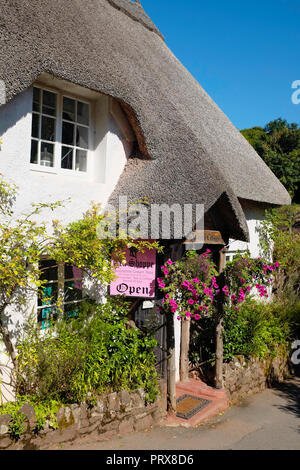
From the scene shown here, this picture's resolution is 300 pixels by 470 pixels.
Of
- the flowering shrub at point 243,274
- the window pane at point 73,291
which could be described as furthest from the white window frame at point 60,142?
the flowering shrub at point 243,274

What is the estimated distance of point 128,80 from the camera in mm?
5402

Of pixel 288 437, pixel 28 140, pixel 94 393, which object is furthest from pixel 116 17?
pixel 288 437

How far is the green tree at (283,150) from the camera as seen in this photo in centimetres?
2012

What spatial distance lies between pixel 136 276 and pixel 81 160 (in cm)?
197

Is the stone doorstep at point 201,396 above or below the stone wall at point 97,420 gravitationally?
below

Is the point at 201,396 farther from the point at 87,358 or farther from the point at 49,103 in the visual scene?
the point at 49,103

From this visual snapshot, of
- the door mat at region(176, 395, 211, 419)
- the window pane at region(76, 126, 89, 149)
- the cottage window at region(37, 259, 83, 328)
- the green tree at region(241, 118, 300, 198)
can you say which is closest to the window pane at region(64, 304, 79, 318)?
the cottage window at region(37, 259, 83, 328)

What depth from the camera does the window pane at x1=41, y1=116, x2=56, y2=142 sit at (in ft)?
16.5

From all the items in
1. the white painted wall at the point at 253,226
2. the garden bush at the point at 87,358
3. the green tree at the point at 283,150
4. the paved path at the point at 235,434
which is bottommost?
the paved path at the point at 235,434

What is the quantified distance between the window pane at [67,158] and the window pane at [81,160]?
12cm

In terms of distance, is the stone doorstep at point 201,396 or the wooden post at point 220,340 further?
the wooden post at point 220,340

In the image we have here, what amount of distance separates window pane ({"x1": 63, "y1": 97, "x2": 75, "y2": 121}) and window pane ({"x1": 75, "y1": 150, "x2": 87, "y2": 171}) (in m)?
0.50

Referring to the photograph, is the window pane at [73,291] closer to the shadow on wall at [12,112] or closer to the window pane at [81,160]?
the window pane at [81,160]

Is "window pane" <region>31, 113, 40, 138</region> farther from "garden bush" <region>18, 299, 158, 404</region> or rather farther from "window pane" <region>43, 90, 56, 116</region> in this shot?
"garden bush" <region>18, 299, 158, 404</region>
